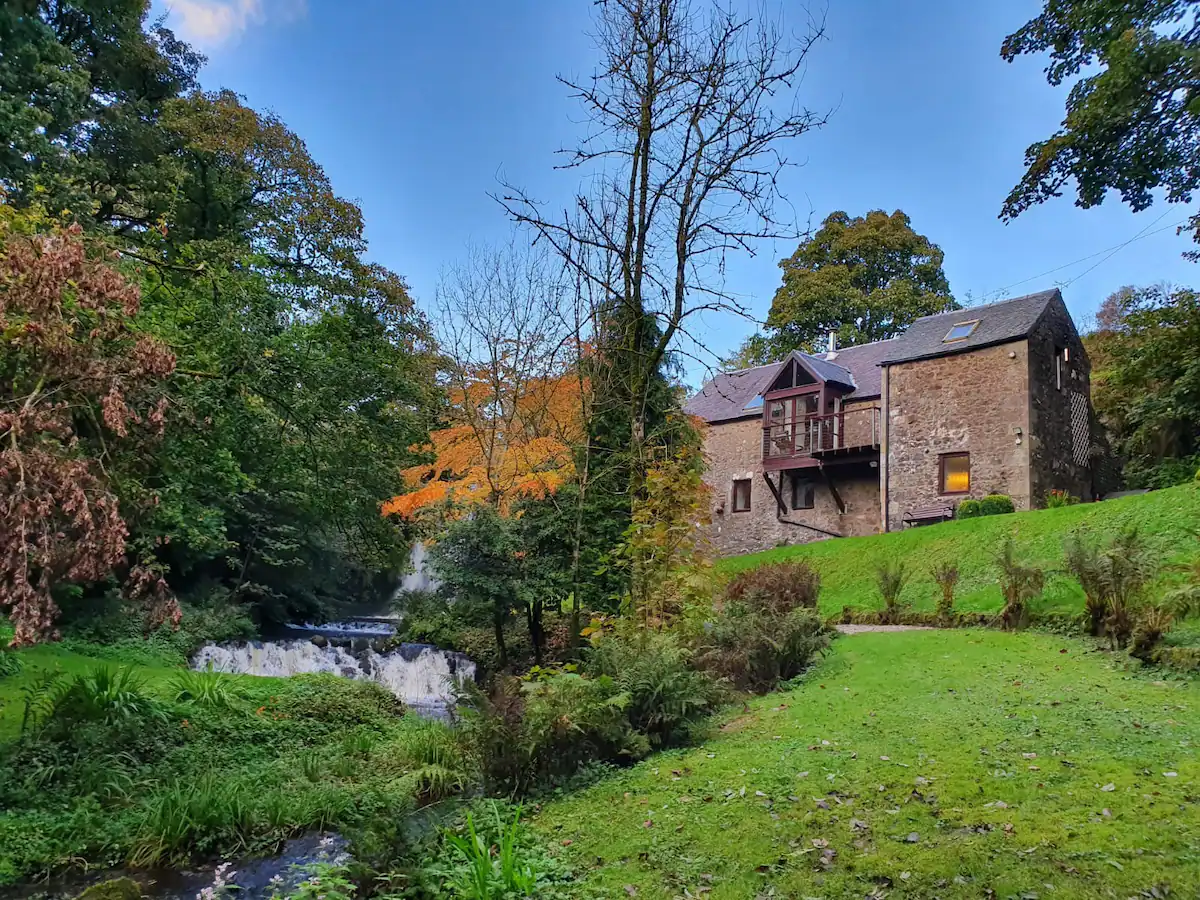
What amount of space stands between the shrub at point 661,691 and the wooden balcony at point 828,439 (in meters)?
19.0

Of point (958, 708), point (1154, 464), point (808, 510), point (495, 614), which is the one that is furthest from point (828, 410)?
point (958, 708)

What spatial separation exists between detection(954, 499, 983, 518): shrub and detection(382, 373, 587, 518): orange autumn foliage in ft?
38.0

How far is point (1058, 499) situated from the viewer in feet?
65.5

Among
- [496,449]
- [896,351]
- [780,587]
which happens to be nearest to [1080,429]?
[896,351]

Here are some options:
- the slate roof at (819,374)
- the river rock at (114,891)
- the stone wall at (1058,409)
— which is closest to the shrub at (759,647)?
the river rock at (114,891)

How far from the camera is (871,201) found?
36.1 m

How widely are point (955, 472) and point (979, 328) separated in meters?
4.56

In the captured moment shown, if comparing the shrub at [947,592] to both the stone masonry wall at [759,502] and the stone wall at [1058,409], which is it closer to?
the stone wall at [1058,409]

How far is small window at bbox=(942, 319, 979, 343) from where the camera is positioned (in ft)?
74.8

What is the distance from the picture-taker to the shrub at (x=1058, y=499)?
19844mm

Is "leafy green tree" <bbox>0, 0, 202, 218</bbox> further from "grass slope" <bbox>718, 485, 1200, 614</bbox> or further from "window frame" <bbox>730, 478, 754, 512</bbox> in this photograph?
"window frame" <bbox>730, 478, 754, 512</bbox>

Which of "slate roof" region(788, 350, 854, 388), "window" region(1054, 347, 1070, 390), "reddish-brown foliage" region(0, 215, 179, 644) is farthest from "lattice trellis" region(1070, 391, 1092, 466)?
"reddish-brown foliage" region(0, 215, 179, 644)

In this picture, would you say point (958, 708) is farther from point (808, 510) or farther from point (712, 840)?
point (808, 510)

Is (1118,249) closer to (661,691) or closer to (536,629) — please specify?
(536,629)
